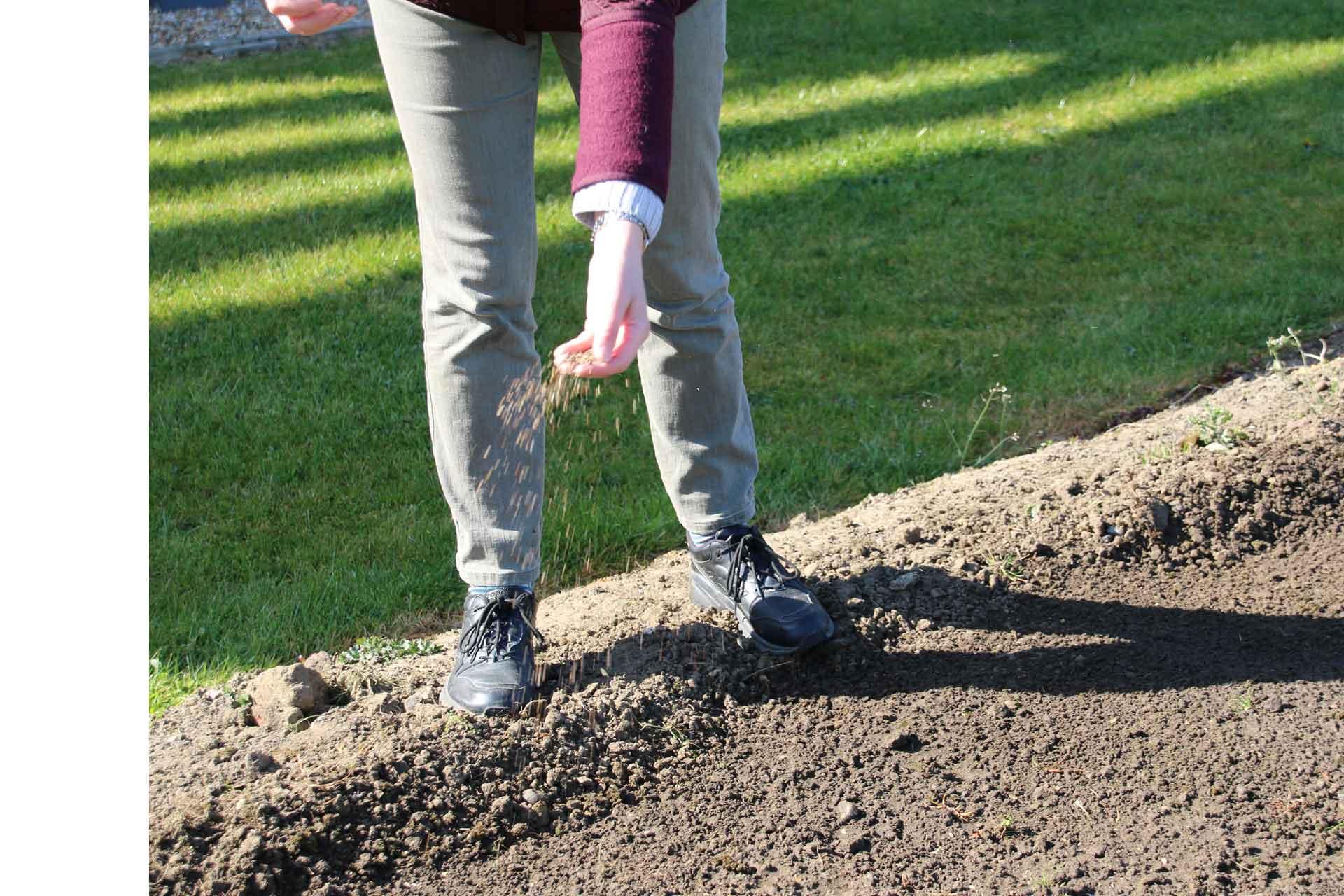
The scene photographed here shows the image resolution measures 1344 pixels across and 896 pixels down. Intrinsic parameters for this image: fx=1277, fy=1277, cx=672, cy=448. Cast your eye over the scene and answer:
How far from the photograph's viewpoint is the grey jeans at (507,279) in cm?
228

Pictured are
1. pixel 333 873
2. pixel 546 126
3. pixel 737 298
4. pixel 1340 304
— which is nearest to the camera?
pixel 333 873

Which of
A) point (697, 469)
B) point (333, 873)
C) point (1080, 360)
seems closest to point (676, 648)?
point (697, 469)

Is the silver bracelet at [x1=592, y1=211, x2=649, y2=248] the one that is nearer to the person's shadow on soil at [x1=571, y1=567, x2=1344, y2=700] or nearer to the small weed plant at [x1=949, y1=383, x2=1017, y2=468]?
the person's shadow on soil at [x1=571, y1=567, x2=1344, y2=700]

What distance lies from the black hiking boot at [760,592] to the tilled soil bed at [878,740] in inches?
2.8

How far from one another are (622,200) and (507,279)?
0.64 metres

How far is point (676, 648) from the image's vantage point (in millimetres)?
2799

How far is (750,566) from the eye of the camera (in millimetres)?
2762

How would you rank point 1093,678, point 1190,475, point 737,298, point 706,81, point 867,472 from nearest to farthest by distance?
point 706,81
point 1093,678
point 1190,475
point 867,472
point 737,298

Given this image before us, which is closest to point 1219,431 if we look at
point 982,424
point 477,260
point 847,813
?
point 982,424

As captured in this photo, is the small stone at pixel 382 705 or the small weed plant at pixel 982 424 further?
the small weed plant at pixel 982 424

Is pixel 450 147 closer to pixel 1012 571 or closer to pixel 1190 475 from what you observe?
pixel 1012 571

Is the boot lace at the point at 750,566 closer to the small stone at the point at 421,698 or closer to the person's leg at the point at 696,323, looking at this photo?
the person's leg at the point at 696,323

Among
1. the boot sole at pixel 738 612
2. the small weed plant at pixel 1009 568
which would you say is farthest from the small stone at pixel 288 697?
the small weed plant at pixel 1009 568

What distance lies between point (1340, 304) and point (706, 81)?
3.38 meters
